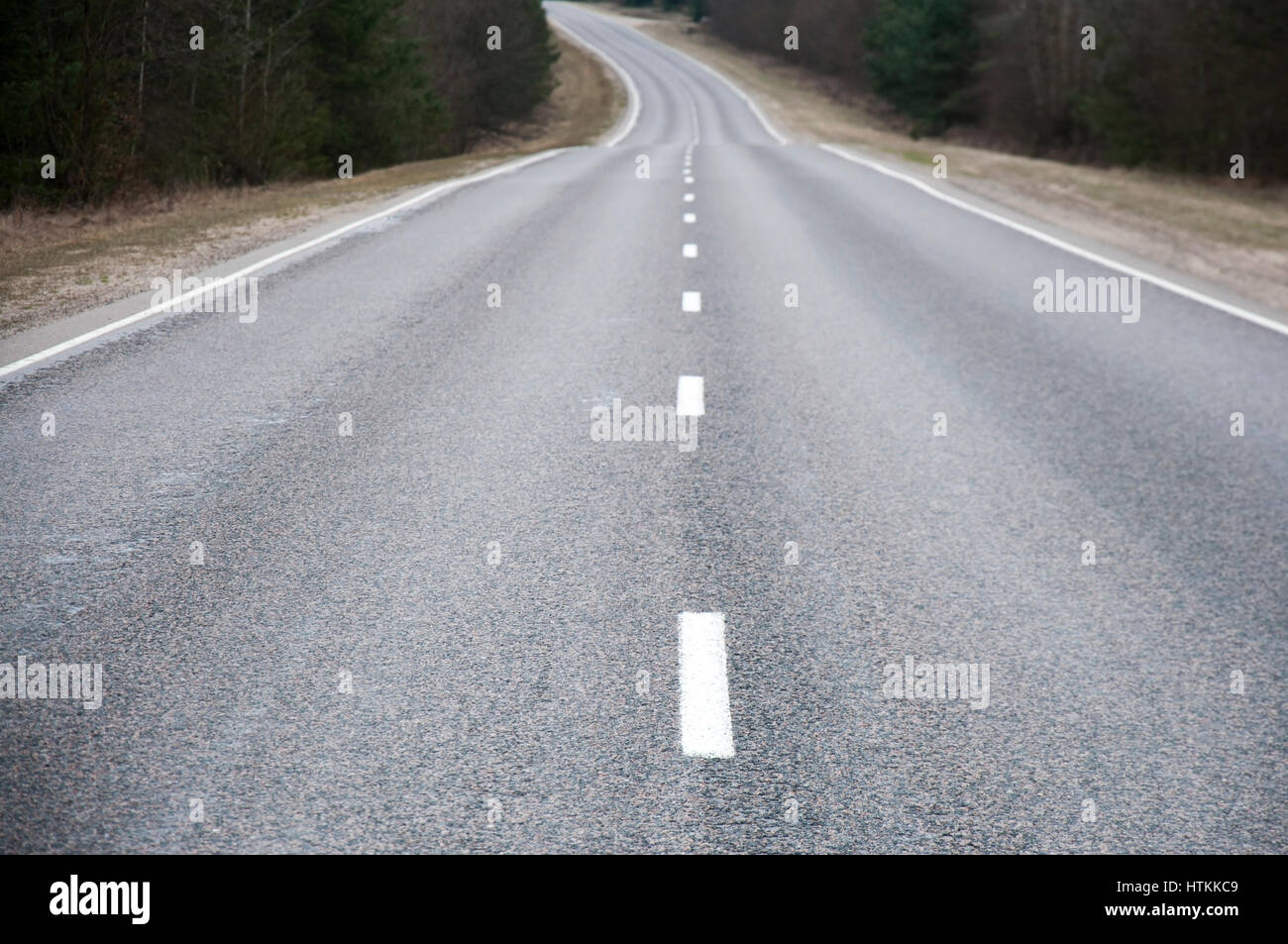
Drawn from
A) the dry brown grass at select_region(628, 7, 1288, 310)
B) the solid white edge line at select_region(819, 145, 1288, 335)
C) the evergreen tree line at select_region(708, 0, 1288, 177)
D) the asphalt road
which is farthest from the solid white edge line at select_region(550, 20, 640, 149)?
the asphalt road

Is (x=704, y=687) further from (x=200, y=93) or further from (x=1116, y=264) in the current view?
(x=200, y=93)

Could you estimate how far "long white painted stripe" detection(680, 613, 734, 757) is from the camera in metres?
3.86

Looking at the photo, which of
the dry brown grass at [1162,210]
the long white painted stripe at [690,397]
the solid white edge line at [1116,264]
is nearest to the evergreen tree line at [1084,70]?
→ the dry brown grass at [1162,210]

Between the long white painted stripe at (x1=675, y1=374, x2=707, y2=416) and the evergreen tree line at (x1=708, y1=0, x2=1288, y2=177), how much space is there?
1134 inches

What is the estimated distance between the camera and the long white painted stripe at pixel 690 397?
313 inches

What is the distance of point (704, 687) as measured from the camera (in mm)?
4215

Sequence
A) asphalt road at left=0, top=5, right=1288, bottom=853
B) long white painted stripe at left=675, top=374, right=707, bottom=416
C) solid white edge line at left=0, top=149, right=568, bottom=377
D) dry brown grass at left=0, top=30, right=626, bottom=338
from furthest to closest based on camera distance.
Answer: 1. dry brown grass at left=0, top=30, right=626, bottom=338
2. solid white edge line at left=0, top=149, right=568, bottom=377
3. long white painted stripe at left=675, top=374, right=707, bottom=416
4. asphalt road at left=0, top=5, right=1288, bottom=853

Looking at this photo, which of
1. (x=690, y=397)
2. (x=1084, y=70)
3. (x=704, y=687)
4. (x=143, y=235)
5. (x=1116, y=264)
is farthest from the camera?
(x=1084, y=70)

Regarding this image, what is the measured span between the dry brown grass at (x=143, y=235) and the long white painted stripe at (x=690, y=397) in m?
5.64

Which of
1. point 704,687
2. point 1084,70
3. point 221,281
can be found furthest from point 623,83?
point 704,687

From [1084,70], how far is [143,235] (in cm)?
4520

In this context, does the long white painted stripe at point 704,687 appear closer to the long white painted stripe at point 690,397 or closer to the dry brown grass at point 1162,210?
the long white painted stripe at point 690,397

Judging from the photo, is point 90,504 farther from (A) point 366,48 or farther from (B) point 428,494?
(A) point 366,48

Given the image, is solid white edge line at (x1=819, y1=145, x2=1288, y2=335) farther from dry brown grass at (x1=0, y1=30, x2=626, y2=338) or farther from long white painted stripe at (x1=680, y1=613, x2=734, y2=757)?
dry brown grass at (x1=0, y1=30, x2=626, y2=338)
